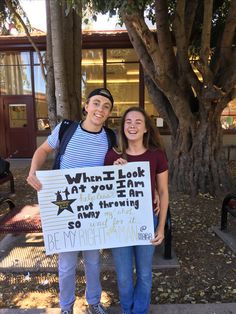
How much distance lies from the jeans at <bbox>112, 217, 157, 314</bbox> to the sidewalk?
34 cm

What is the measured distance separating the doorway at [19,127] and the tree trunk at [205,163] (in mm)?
7004

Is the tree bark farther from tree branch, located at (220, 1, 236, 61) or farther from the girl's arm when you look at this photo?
the girl's arm

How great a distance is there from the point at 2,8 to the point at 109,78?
410cm

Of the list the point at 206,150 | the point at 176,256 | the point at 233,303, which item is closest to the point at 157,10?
the point at 206,150

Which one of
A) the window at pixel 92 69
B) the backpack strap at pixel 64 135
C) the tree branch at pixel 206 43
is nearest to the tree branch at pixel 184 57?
the tree branch at pixel 206 43

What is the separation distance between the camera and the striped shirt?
246cm

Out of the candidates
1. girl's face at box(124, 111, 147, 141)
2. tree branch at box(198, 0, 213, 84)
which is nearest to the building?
tree branch at box(198, 0, 213, 84)

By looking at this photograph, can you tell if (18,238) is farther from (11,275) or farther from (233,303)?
(233,303)

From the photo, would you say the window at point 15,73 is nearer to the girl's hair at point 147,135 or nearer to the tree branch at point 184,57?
the tree branch at point 184,57

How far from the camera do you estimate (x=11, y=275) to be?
3.54 metres

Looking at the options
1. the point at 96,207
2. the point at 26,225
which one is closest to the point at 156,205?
the point at 96,207

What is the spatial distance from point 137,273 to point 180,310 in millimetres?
649

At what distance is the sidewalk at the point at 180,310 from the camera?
2824 millimetres

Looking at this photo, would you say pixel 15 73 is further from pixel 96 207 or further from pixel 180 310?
pixel 180 310
